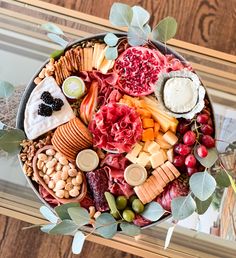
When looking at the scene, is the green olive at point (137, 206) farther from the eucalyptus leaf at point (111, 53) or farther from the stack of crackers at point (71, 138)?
the eucalyptus leaf at point (111, 53)

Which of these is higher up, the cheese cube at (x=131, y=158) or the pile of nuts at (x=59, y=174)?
the cheese cube at (x=131, y=158)

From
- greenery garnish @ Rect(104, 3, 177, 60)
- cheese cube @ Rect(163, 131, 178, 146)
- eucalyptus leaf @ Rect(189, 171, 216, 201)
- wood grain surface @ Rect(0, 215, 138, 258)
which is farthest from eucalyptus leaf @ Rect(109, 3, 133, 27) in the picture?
wood grain surface @ Rect(0, 215, 138, 258)

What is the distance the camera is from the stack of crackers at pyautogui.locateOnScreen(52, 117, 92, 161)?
1.06 metres

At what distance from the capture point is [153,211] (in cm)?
104

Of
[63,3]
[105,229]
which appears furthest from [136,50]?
[63,3]

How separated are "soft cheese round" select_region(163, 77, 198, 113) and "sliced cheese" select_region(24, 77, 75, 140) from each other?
0.20m

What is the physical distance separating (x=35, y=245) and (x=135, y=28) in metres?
0.68

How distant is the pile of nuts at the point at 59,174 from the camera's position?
1066mm

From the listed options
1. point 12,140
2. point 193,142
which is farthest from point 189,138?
point 12,140

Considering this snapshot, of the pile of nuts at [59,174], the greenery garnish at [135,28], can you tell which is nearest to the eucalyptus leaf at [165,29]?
the greenery garnish at [135,28]

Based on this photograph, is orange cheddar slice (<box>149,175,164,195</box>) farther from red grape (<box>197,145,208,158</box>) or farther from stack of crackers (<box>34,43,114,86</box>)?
stack of crackers (<box>34,43,114,86</box>)

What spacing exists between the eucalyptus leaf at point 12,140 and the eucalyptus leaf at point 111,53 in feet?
0.77

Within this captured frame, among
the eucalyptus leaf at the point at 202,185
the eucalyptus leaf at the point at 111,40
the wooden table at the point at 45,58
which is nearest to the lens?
the eucalyptus leaf at the point at 202,185

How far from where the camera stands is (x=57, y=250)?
4.70ft
